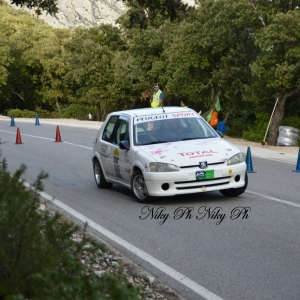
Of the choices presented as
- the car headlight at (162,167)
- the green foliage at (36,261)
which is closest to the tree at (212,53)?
the car headlight at (162,167)

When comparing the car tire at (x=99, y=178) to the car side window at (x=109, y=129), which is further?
the car tire at (x=99, y=178)

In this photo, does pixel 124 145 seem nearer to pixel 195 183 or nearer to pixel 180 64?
pixel 195 183

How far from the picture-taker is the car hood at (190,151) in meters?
11.7

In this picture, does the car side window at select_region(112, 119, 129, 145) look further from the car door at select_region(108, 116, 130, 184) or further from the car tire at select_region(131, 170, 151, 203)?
the car tire at select_region(131, 170, 151, 203)

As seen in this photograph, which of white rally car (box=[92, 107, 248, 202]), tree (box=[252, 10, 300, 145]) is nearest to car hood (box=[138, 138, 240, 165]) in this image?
white rally car (box=[92, 107, 248, 202])

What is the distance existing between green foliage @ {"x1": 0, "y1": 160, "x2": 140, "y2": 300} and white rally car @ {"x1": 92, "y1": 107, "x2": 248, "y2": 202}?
20.6 ft

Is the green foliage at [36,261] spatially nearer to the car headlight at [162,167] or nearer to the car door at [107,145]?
the car headlight at [162,167]

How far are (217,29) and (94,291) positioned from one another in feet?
92.3

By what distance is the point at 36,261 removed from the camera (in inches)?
174

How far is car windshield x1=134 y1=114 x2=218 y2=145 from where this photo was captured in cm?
1273

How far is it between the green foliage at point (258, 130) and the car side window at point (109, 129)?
1594 cm

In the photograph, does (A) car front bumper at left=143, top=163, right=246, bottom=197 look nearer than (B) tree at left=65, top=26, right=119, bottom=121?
Yes

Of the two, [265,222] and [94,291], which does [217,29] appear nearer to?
[265,222]

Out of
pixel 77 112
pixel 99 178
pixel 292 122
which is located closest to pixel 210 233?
pixel 99 178
